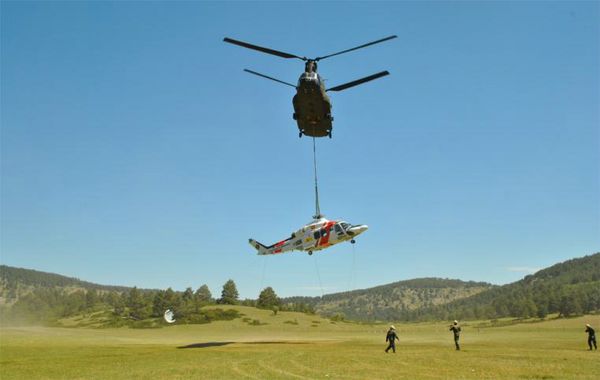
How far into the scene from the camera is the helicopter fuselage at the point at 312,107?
31864mm

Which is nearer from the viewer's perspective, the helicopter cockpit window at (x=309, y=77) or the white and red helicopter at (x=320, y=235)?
the helicopter cockpit window at (x=309, y=77)

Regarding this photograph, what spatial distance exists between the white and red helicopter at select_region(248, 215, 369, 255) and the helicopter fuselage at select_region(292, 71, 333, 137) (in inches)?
318

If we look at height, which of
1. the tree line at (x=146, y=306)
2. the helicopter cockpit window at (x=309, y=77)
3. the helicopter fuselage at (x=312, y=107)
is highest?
the helicopter cockpit window at (x=309, y=77)

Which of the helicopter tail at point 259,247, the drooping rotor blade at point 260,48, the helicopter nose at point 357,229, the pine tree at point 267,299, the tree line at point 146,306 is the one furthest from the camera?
the pine tree at point 267,299

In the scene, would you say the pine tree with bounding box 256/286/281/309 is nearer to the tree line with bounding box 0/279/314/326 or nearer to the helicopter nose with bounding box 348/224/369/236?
the tree line with bounding box 0/279/314/326

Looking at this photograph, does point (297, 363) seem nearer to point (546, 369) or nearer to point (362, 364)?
point (362, 364)

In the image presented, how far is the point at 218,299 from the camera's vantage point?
5443 inches

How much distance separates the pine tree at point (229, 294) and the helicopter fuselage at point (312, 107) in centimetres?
10947

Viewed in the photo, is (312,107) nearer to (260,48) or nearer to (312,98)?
(312,98)

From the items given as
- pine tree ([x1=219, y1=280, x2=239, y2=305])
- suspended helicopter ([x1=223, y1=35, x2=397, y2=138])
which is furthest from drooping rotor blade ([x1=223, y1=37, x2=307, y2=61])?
pine tree ([x1=219, y1=280, x2=239, y2=305])

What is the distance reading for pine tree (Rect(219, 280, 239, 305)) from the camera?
443 feet

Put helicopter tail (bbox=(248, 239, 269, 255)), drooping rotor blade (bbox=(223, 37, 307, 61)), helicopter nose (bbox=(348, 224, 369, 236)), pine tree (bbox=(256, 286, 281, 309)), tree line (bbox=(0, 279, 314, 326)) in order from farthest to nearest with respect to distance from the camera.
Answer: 1. pine tree (bbox=(256, 286, 281, 309))
2. tree line (bbox=(0, 279, 314, 326))
3. helicopter tail (bbox=(248, 239, 269, 255))
4. helicopter nose (bbox=(348, 224, 369, 236))
5. drooping rotor blade (bbox=(223, 37, 307, 61))

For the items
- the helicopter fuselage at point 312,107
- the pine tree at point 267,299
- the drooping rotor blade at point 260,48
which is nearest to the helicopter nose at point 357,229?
the helicopter fuselage at point 312,107

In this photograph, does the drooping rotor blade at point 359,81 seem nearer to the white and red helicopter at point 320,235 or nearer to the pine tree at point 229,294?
the white and red helicopter at point 320,235
